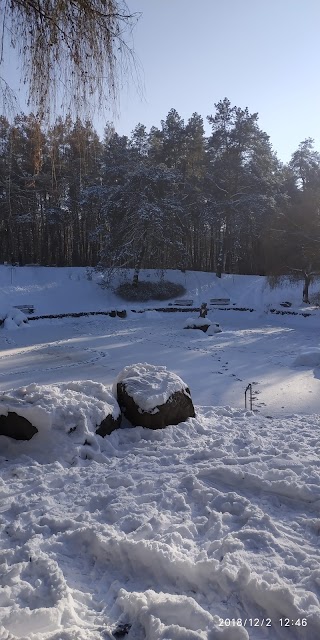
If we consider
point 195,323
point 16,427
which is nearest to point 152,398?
point 16,427

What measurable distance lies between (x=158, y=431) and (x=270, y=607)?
2.55 m

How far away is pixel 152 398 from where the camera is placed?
4.70 meters

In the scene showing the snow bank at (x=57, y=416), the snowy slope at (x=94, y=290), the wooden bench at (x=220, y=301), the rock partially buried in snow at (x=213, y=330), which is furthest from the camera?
the wooden bench at (x=220, y=301)

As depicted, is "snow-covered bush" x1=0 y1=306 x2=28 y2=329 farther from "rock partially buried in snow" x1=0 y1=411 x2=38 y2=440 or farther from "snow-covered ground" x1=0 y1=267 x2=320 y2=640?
"rock partially buried in snow" x1=0 y1=411 x2=38 y2=440

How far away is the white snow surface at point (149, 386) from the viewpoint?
4707mm

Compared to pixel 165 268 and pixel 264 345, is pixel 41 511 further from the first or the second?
pixel 165 268

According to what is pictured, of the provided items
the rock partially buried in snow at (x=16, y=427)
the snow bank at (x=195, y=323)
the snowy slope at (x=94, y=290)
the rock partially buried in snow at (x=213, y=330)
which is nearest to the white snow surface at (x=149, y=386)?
the rock partially buried in snow at (x=16, y=427)

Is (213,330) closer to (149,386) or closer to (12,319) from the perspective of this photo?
(12,319)

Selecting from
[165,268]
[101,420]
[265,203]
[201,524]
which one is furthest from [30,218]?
[201,524]

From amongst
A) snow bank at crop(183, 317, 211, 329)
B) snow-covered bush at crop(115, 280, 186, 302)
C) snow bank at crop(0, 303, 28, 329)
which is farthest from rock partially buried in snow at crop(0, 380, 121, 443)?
snow-covered bush at crop(115, 280, 186, 302)

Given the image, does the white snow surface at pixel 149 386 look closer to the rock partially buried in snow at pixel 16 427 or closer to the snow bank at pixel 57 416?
the snow bank at pixel 57 416

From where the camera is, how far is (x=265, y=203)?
27.3 m

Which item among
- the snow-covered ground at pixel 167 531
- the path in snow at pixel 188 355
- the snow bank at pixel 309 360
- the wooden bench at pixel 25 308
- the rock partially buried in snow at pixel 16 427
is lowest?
the path in snow at pixel 188 355

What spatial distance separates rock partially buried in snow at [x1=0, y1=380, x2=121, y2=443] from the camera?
4.13 m
